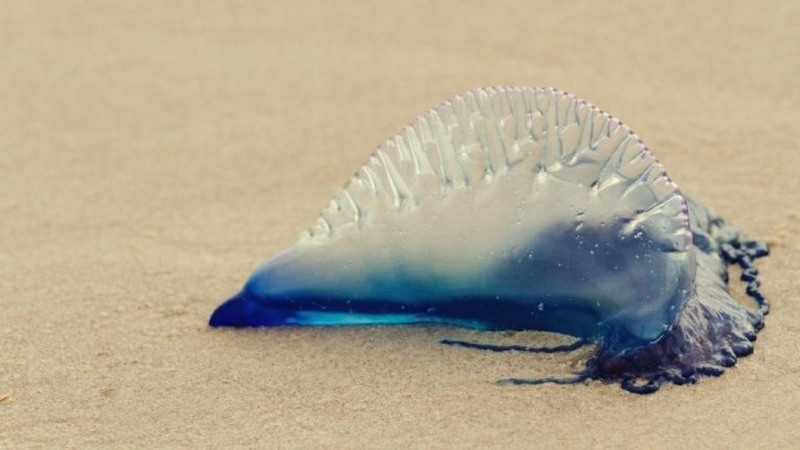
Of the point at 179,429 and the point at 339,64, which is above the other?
the point at 339,64

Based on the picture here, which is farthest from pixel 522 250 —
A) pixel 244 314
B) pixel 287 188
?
pixel 287 188

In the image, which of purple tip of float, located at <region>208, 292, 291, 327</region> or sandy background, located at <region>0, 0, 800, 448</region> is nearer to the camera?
sandy background, located at <region>0, 0, 800, 448</region>

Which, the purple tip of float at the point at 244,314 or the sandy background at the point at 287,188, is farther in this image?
the purple tip of float at the point at 244,314

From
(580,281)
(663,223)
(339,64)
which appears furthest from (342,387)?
(339,64)

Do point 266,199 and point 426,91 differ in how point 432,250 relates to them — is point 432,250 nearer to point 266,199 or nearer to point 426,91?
point 266,199

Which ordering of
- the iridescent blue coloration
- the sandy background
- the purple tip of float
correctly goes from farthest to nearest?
the purple tip of float, the iridescent blue coloration, the sandy background
